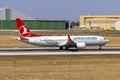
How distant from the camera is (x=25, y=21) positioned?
180000 millimetres

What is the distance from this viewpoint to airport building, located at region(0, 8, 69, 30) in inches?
6944

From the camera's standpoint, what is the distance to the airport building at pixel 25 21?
176m

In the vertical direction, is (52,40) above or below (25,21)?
below

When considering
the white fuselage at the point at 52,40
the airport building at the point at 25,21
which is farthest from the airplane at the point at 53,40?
the airport building at the point at 25,21

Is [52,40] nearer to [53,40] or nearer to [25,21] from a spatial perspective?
[53,40]

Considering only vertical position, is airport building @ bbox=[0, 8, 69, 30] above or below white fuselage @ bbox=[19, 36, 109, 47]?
above

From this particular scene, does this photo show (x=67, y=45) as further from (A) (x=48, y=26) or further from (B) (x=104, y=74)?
(A) (x=48, y=26)

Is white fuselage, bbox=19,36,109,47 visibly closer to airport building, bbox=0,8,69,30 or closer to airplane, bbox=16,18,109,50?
airplane, bbox=16,18,109,50

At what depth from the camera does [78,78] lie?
3111cm

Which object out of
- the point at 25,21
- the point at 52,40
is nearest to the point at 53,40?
the point at 52,40

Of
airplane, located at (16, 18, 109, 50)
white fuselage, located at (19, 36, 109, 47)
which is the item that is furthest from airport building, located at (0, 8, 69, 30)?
white fuselage, located at (19, 36, 109, 47)

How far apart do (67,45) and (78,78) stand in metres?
34.0

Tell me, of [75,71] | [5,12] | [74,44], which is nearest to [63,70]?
[75,71]

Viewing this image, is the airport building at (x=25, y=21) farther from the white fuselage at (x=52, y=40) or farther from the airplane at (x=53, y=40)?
the white fuselage at (x=52, y=40)
